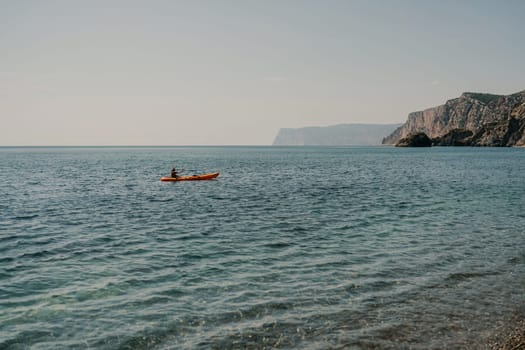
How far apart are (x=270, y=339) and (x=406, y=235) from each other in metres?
13.2

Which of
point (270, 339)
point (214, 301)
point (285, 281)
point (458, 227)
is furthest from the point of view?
point (458, 227)

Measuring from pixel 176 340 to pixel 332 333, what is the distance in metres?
3.68

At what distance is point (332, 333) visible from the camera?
388 inches

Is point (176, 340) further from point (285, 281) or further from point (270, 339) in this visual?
point (285, 281)

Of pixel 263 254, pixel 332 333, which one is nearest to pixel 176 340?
pixel 332 333

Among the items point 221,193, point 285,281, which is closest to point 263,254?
point 285,281

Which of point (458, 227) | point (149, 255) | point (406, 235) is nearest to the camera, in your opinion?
point (149, 255)

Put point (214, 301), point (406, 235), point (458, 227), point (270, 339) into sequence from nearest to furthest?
point (270, 339)
point (214, 301)
point (406, 235)
point (458, 227)

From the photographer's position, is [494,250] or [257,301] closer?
[257,301]

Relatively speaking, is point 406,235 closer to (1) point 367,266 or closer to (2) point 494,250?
(2) point 494,250

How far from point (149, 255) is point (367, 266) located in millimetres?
8733

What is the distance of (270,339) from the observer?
955 cm

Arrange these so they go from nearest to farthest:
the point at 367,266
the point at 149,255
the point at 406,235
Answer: the point at 367,266
the point at 149,255
the point at 406,235

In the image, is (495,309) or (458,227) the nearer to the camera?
(495,309)
